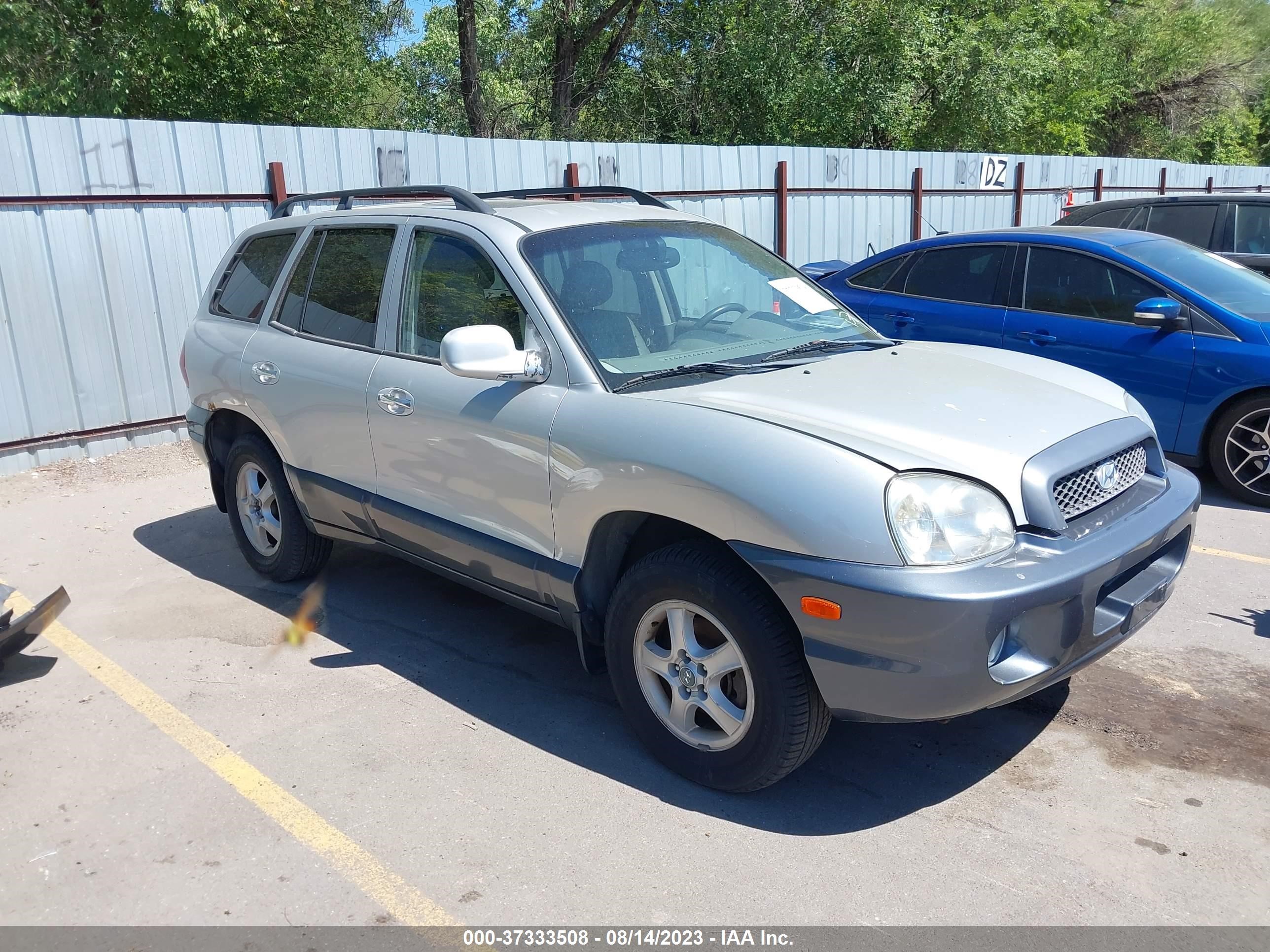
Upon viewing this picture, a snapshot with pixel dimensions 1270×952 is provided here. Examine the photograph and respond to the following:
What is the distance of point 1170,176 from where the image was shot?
21312mm

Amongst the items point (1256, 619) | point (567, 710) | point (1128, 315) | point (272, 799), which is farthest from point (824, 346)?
point (1128, 315)

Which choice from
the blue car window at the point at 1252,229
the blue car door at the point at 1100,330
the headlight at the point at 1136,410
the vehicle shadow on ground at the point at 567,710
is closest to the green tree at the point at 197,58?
the vehicle shadow on ground at the point at 567,710

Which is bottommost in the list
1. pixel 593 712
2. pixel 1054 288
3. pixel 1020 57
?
pixel 593 712

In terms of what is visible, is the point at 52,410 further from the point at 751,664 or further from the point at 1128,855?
the point at 1128,855

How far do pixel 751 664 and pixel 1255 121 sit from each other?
1701 inches

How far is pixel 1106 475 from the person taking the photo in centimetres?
336

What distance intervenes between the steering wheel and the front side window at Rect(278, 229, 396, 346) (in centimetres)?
138

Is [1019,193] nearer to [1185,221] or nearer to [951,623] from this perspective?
[1185,221]

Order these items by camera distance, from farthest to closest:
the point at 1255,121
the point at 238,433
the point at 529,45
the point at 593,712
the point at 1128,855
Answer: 1. the point at 1255,121
2. the point at 529,45
3. the point at 238,433
4. the point at 593,712
5. the point at 1128,855

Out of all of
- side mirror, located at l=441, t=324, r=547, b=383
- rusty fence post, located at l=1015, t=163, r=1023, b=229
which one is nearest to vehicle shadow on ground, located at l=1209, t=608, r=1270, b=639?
side mirror, located at l=441, t=324, r=547, b=383

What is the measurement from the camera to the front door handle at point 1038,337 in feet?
22.6

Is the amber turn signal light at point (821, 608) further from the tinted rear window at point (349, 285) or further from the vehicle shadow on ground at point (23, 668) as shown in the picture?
the vehicle shadow on ground at point (23, 668)

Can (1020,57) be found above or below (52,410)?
above

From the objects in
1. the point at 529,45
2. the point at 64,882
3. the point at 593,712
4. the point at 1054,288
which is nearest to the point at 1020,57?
the point at 529,45
